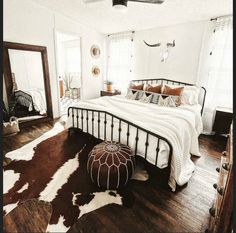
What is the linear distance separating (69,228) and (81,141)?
5.36 feet

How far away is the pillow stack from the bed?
1.00 ft

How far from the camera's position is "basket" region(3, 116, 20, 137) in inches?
120

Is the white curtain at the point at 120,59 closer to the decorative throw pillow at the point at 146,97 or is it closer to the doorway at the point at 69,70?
the decorative throw pillow at the point at 146,97

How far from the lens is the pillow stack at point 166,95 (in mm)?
3012

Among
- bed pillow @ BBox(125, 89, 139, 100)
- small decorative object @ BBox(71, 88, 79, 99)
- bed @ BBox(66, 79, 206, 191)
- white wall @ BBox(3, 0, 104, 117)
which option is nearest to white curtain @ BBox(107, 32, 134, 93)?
white wall @ BBox(3, 0, 104, 117)

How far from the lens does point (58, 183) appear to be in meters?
1.92

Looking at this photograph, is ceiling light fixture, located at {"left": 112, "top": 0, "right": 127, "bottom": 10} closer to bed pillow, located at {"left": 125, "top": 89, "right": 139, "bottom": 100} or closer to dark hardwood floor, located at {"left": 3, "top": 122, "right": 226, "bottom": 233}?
bed pillow, located at {"left": 125, "top": 89, "right": 139, "bottom": 100}

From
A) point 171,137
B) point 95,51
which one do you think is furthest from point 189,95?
point 95,51

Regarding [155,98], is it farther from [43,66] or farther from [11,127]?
[11,127]

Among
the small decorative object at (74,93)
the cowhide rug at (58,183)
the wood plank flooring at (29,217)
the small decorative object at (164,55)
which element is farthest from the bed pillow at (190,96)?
the small decorative object at (74,93)

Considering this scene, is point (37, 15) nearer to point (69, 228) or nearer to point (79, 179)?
point (79, 179)

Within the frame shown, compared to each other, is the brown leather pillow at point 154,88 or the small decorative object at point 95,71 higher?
the small decorative object at point 95,71

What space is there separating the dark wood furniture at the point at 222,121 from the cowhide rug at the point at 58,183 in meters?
2.01

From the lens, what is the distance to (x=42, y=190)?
1.80m
